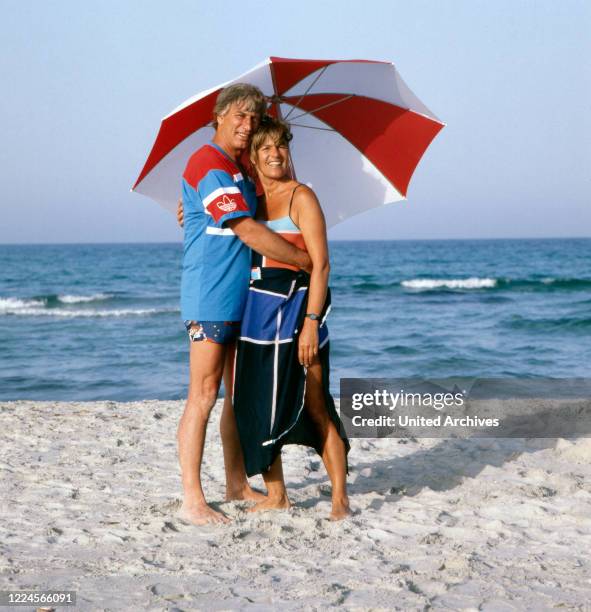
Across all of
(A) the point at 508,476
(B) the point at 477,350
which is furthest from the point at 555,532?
(B) the point at 477,350

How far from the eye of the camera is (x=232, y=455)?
4434mm

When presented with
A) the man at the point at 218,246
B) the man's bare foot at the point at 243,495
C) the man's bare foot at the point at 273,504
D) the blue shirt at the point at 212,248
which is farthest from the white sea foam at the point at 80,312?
the blue shirt at the point at 212,248

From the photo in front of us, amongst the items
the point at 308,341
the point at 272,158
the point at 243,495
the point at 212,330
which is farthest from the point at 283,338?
the point at 243,495

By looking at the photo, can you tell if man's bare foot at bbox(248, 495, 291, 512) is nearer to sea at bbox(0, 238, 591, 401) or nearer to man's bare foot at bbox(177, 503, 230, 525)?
man's bare foot at bbox(177, 503, 230, 525)

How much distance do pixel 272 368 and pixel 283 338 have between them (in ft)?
0.52

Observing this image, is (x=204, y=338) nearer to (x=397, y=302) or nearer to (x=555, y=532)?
(x=555, y=532)

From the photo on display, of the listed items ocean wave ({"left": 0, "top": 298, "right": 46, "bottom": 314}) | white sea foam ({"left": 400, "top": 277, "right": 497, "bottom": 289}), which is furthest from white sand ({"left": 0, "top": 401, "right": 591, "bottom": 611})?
white sea foam ({"left": 400, "top": 277, "right": 497, "bottom": 289})

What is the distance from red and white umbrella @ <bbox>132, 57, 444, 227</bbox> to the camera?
4.32 m

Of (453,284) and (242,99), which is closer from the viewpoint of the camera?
(242,99)

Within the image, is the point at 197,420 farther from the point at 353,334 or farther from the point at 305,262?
the point at 353,334

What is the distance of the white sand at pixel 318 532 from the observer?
3152mm

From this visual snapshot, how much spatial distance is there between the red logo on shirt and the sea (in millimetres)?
6216

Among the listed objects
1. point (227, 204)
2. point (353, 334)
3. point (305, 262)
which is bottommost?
point (353, 334)

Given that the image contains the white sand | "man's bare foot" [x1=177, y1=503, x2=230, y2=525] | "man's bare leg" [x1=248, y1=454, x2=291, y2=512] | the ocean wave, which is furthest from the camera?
the ocean wave
